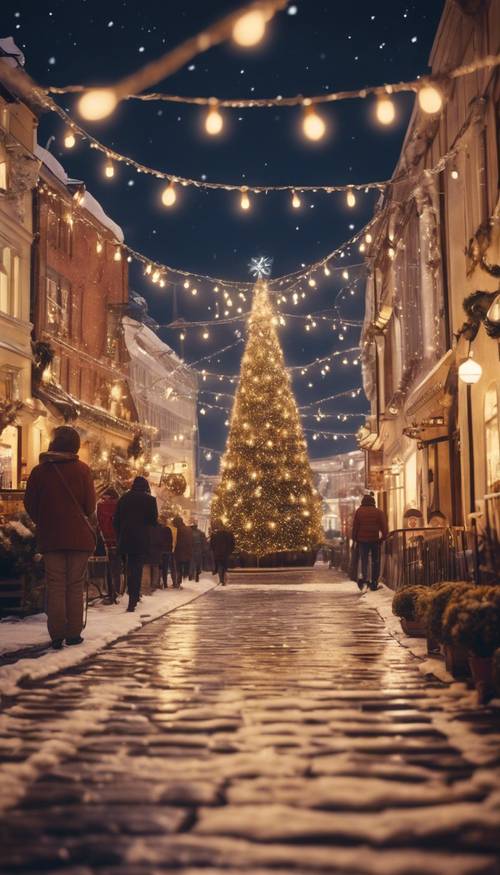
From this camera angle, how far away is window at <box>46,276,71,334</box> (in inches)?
1374

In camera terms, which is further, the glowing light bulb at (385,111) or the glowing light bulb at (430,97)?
the glowing light bulb at (385,111)

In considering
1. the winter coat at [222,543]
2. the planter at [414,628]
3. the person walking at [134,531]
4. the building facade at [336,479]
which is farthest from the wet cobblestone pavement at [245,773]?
the building facade at [336,479]

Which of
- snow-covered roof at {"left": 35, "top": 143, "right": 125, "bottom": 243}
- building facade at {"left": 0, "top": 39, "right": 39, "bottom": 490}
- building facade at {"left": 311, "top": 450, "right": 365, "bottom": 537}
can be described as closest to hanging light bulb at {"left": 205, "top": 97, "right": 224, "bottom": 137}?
building facade at {"left": 0, "top": 39, "right": 39, "bottom": 490}

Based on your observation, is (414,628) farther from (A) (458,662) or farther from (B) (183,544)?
(B) (183,544)

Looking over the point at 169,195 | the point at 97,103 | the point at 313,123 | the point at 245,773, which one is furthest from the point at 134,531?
the point at 245,773

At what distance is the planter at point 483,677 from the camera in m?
6.79

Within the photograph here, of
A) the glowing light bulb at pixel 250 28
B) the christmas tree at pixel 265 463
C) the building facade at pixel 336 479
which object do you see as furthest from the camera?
the building facade at pixel 336 479

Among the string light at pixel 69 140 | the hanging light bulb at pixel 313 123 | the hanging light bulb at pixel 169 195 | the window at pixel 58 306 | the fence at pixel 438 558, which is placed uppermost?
the window at pixel 58 306

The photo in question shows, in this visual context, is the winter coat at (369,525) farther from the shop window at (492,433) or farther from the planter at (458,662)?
the planter at (458,662)

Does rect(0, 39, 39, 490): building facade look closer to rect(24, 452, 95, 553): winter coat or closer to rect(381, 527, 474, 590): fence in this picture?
rect(381, 527, 474, 590): fence

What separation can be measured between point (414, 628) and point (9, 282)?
20.2m

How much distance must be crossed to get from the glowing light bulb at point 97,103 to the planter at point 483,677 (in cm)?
452

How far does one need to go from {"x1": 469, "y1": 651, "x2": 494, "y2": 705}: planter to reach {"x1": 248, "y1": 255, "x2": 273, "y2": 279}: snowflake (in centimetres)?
3249

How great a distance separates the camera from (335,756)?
5.15m
